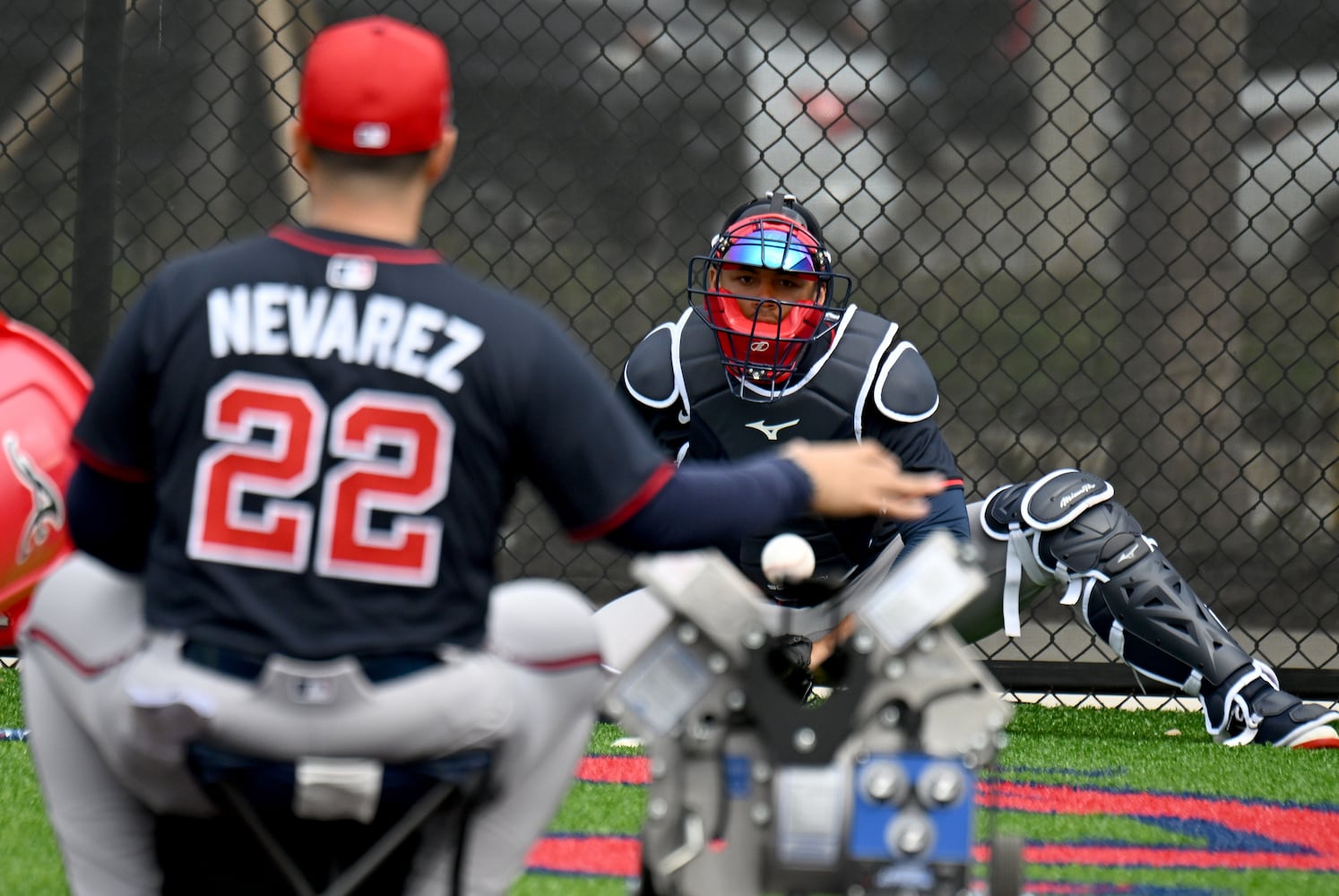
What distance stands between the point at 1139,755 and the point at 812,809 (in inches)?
112

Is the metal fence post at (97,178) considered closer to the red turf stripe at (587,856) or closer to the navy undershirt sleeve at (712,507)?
the red turf stripe at (587,856)

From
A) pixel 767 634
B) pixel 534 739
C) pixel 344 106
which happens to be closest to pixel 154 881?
pixel 534 739

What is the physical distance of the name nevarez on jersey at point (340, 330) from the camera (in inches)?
77.6

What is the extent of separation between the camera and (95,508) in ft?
6.99

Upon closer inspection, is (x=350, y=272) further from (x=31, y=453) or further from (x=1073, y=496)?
(x=1073, y=496)

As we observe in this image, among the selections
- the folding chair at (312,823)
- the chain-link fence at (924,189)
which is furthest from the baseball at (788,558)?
the chain-link fence at (924,189)

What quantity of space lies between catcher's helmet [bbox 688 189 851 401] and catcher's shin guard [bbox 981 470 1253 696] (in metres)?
1.00

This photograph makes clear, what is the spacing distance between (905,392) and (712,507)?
2.18 meters

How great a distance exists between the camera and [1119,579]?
484 centimetres

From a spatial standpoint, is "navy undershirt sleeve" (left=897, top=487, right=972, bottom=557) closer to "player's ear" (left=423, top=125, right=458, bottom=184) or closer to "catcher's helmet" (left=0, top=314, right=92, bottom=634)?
"catcher's helmet" (left=0, top=314, right=92, bottom=634)

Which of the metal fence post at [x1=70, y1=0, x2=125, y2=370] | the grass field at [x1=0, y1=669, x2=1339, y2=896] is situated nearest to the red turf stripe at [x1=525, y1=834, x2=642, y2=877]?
the grass field at [x1=0, y1=669, x2=1339, y2=896]

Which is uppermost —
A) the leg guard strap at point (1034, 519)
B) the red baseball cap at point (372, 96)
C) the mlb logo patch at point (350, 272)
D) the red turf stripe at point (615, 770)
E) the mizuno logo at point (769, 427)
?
the red baseball cap at point (372, 96)

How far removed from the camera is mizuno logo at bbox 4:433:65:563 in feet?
12.1

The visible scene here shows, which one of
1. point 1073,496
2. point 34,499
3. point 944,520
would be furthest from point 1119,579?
point 34,499
